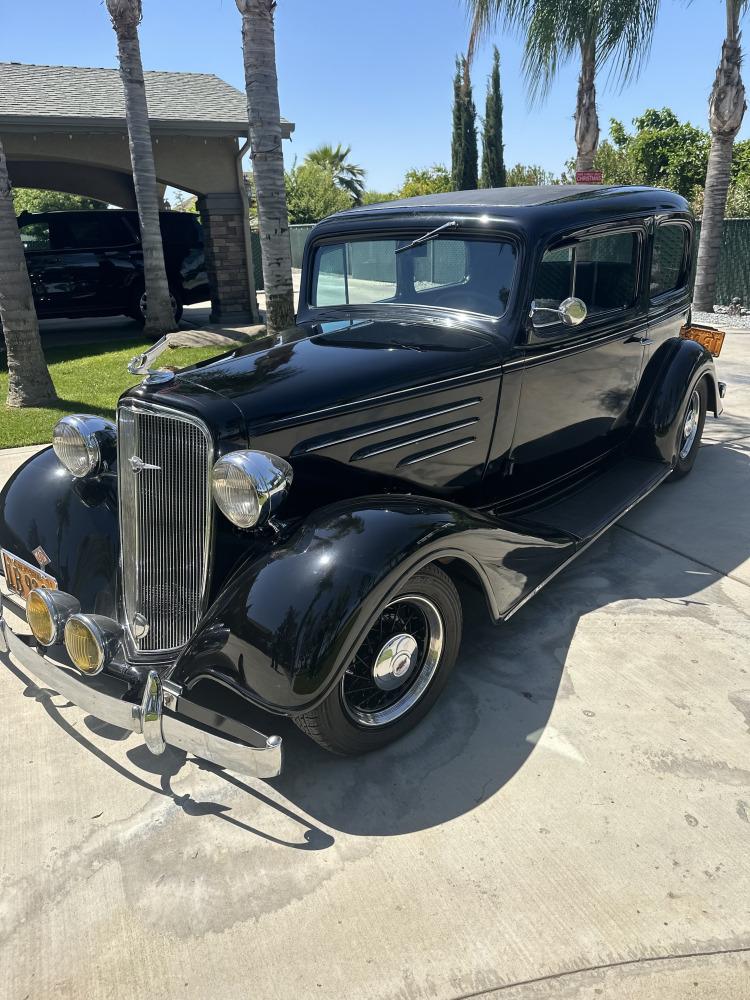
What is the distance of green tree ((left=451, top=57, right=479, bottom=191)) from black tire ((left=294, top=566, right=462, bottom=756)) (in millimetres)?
24581

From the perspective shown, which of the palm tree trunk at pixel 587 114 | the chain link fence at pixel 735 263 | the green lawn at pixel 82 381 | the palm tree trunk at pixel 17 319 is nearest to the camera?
the palm tree trunk at pixel 17 319

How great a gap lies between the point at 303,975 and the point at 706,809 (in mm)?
1333

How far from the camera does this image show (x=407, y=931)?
6.27 feet

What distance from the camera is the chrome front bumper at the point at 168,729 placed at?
80.2 inches

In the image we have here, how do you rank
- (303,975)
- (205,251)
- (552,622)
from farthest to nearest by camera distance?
1. (205,251)
2. (552,622)
3. (303,975)

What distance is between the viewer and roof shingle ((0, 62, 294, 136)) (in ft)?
33.6

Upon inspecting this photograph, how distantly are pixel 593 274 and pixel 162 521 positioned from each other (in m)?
2.70

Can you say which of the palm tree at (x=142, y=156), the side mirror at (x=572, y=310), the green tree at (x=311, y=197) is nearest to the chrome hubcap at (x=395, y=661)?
the side mirror at (x=572, y=310)

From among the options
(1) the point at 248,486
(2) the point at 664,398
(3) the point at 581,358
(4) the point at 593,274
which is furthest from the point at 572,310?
(1) the point at 248,486

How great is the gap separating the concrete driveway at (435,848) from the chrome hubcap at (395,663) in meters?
0.16

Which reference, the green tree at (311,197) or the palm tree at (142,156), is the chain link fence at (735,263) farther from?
the green tree at (311,197)

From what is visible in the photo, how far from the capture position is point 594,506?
12.4 feet

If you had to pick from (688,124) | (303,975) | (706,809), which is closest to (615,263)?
(706,809)

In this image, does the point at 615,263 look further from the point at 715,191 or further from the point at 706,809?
the point at 715,191
